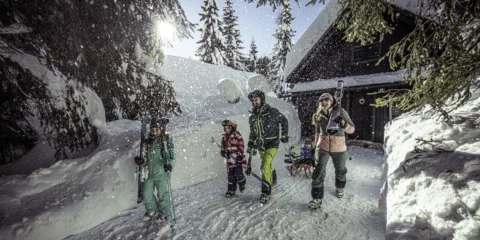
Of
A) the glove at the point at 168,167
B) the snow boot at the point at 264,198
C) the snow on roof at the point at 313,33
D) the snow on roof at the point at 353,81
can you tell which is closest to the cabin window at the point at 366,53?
the snow on roof at the point at 353,81

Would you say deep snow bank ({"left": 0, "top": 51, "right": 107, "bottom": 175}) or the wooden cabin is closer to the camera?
deep snow bank ({"left": 0, "top": 51, "right": 107, "bottom": 175})

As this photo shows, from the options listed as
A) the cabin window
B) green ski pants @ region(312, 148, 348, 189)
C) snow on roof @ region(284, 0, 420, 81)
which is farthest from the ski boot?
the cabin window

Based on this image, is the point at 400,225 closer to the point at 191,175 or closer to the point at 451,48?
the point at 451,48

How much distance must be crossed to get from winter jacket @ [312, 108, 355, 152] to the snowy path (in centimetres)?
109

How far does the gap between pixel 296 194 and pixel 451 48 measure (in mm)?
3568

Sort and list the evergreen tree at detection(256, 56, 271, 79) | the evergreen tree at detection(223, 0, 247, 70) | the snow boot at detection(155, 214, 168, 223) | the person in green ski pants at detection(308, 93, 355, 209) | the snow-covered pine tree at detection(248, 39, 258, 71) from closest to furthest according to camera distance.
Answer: the snow boot at detection(155, 214, 168, 223)
the person in green ski pants at detection(308, 93, 355, 209)
the evergreen tree at detection(223, 0, 247, 70)
the snow-covered pine tree at detection(248, 39, 258, 71)
the evergreen tree at detection(256, 56, 271, 79)

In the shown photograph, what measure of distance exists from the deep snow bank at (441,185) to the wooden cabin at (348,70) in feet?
26.9

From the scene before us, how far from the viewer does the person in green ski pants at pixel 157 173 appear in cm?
383

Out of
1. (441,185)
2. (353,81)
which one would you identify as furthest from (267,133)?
(353,81)

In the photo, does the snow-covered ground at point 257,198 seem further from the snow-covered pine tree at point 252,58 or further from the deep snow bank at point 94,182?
the snow-covered pine tree at point 252,58

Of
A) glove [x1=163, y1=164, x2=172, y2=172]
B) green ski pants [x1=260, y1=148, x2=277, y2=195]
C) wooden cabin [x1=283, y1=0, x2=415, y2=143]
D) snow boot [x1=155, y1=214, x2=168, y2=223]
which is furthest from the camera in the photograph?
wooden cabin [x1=283, y1=0, x2=415, y2=143]

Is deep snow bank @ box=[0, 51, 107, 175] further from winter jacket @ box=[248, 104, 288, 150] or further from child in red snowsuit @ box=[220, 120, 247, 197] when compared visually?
winter jacket @ box=[248, 104, 288, 150]

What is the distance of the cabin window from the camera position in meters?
11.8


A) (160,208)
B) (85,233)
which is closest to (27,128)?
(85,233)
